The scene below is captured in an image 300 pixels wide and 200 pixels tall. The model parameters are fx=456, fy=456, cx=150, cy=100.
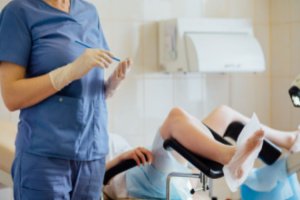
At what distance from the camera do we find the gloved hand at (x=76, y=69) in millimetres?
1200

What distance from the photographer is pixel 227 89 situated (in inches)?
106

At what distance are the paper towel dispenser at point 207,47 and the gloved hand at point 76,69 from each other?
3.69 ft

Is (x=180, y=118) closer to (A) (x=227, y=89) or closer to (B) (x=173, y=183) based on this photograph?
(B) (x=173, y=183)

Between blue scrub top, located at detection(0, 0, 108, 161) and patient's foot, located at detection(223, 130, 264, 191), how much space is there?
0.41 metres

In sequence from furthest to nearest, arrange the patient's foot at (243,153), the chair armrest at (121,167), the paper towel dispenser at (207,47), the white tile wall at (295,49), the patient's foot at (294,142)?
the white tile wall at (295,49) < the paper towel dispenser at (207,47) < the patient's foot at (294,142) < the chair armrest at (121,167) < the patient's foot at (243,153)

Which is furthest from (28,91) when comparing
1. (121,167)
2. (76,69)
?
(121,167)

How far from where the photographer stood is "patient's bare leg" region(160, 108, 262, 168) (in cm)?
142

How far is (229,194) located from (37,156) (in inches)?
65.9

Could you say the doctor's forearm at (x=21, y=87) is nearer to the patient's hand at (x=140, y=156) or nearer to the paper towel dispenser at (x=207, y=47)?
the patient's hand at (x=140, y=156)

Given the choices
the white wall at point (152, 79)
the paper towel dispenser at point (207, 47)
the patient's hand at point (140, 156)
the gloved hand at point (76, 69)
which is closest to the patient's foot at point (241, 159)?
the patient's hand at point (140, 156)

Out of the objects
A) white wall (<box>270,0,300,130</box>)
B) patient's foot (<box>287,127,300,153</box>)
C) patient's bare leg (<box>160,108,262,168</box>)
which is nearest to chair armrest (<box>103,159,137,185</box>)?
patient's bare leg (<box>160,108,262,168</box>)

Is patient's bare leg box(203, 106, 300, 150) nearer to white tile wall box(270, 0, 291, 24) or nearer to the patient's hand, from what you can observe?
the patient's hand

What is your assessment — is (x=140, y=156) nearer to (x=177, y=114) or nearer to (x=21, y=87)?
(x=177, y=114)

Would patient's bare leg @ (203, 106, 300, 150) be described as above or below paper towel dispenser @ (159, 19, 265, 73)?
below
